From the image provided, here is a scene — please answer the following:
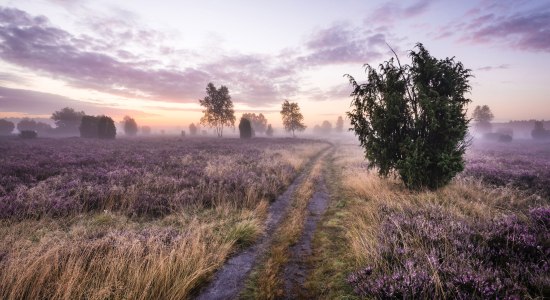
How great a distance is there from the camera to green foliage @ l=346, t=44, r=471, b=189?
9.22m

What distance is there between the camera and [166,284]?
14.6 ft

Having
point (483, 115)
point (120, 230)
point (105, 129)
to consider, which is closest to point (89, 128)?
point (105, 129)

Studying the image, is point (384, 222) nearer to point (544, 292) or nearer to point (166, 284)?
point (544, 292)

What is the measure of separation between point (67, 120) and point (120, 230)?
106034mm

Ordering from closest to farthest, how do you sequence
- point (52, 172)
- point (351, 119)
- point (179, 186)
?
point (351, 119) → point (179, 186) → point (52, 172)

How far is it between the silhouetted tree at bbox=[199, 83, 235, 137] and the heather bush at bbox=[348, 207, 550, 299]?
5927 centimetres

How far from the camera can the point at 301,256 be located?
6293 millimetres

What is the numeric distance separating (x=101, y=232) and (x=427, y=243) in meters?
7.72

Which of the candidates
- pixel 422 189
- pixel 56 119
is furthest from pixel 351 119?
pixel 56 119

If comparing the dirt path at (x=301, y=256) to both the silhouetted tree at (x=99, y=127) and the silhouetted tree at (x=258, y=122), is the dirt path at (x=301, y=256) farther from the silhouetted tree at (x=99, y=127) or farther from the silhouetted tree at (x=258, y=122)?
the silhouetted tree at (x=258, y=122)

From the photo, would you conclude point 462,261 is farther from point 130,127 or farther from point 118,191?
point 130,127

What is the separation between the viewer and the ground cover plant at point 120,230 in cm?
424

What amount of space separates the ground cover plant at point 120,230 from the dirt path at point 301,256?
55.5 inches

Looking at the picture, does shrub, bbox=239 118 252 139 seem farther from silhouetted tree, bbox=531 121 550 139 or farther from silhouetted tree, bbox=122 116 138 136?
silhouetted tree, bbox=531 121 550 139
